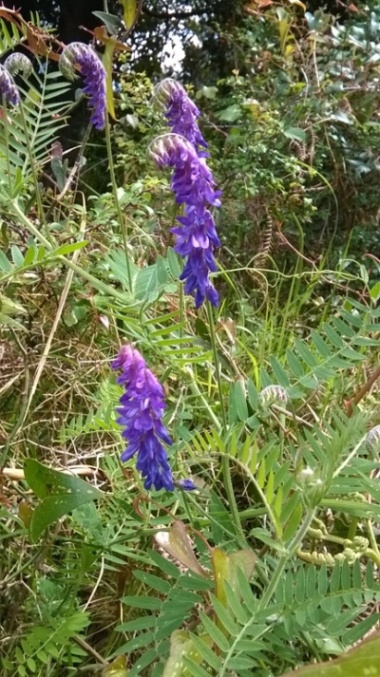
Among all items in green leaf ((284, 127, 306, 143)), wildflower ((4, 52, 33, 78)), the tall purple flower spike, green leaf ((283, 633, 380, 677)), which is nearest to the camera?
green leaf ((283, 633, 380, 677))

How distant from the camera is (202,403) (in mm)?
710

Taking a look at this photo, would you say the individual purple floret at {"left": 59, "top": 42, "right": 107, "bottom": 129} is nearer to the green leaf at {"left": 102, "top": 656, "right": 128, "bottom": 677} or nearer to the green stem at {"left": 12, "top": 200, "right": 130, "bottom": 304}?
the green stem at {"left": 12, "top": 200, "right": 130, "bottom": 304}

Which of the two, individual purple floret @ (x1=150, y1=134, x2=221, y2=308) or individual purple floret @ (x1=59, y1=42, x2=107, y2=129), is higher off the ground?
individual purple floret @ (x1=59, y1=42, x2=107, y2=129)

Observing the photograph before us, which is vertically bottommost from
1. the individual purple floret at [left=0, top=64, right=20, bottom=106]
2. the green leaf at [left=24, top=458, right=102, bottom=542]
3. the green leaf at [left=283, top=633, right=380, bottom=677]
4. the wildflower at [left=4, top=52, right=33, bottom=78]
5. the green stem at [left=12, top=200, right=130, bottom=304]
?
the green leaf at [left=24, top=458, right=102, bottom=542]

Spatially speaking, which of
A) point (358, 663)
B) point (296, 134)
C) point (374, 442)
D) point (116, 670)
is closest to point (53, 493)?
point (116, 670)

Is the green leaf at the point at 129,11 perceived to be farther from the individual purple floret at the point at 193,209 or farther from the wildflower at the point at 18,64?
the individual purple floret at the point at 193,209

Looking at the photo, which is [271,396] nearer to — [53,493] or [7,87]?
[53,493]

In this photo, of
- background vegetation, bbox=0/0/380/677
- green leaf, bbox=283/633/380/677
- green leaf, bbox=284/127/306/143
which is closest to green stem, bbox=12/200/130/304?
background vegetation, bbox=0/0/380/677

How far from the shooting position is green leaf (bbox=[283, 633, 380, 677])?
281 millimetres

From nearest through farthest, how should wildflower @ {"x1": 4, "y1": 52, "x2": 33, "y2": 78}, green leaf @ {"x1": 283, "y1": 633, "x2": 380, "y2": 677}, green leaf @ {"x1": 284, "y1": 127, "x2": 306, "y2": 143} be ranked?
green leaf @ {"x1": 283, "y1": 633, "x2": 380, "y2": 677} < wildflower @ {"x1": 4, "y1": 52, "x2": 33, "y2": 78} < green leaf @ {"x1": 284, "y1": 127, "x2": 306, "y2": 143}

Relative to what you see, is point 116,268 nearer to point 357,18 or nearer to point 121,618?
point 121,618

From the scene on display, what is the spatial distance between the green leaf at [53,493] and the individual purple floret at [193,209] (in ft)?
0.67

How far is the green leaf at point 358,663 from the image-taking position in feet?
0.92

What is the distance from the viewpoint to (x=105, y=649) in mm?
691
